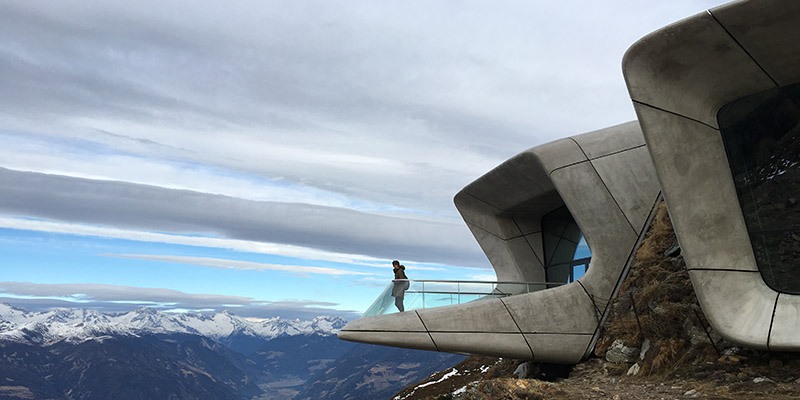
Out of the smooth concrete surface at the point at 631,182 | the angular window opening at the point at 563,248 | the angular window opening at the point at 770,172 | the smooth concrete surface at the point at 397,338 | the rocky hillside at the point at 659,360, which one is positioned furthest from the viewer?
the angular window opening at the point at 563,248

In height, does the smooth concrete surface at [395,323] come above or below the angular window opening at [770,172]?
below

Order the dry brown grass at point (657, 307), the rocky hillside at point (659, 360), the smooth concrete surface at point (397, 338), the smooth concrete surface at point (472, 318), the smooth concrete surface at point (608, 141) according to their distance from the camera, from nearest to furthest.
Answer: the rocky hillside at point (659, 360)
the dry brown grass at point (657, 307)
the smooth concrete surface at point (397, 338)
the smooth concrete surface at point (472, 318)
the smooth concrete surface at point (608, 141)

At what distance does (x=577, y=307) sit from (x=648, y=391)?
229 inches

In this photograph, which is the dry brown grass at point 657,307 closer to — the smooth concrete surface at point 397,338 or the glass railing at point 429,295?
the glass railing at point 429,295

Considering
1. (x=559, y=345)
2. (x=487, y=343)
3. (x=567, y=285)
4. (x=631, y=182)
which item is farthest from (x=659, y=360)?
(x=631, y=182)

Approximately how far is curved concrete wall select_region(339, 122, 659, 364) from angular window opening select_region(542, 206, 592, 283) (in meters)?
1.97

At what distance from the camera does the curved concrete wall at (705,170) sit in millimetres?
13391

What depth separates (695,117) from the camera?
553 inches

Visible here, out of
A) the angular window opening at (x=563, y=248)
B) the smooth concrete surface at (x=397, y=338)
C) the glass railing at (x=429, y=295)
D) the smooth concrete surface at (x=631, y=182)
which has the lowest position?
the smooth concrete surface at (x=397, y=338)

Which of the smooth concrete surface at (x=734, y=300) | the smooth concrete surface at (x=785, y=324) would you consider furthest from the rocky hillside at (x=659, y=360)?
the smooth concrete surface at (x=734, y=300)

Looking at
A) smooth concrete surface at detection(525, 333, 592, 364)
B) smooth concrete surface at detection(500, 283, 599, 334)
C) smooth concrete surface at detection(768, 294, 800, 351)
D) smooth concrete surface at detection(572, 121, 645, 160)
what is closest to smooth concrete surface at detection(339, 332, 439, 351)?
smooth concrete surface at detection(500, 283, 599, 334)

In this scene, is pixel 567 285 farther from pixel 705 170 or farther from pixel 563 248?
pixel 705 170

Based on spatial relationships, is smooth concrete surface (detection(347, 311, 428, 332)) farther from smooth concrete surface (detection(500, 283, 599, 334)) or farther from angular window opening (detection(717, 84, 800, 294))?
angular window opening (detection(717, 84, 800, 294))

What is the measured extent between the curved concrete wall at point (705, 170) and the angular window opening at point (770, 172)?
0.60 ft
